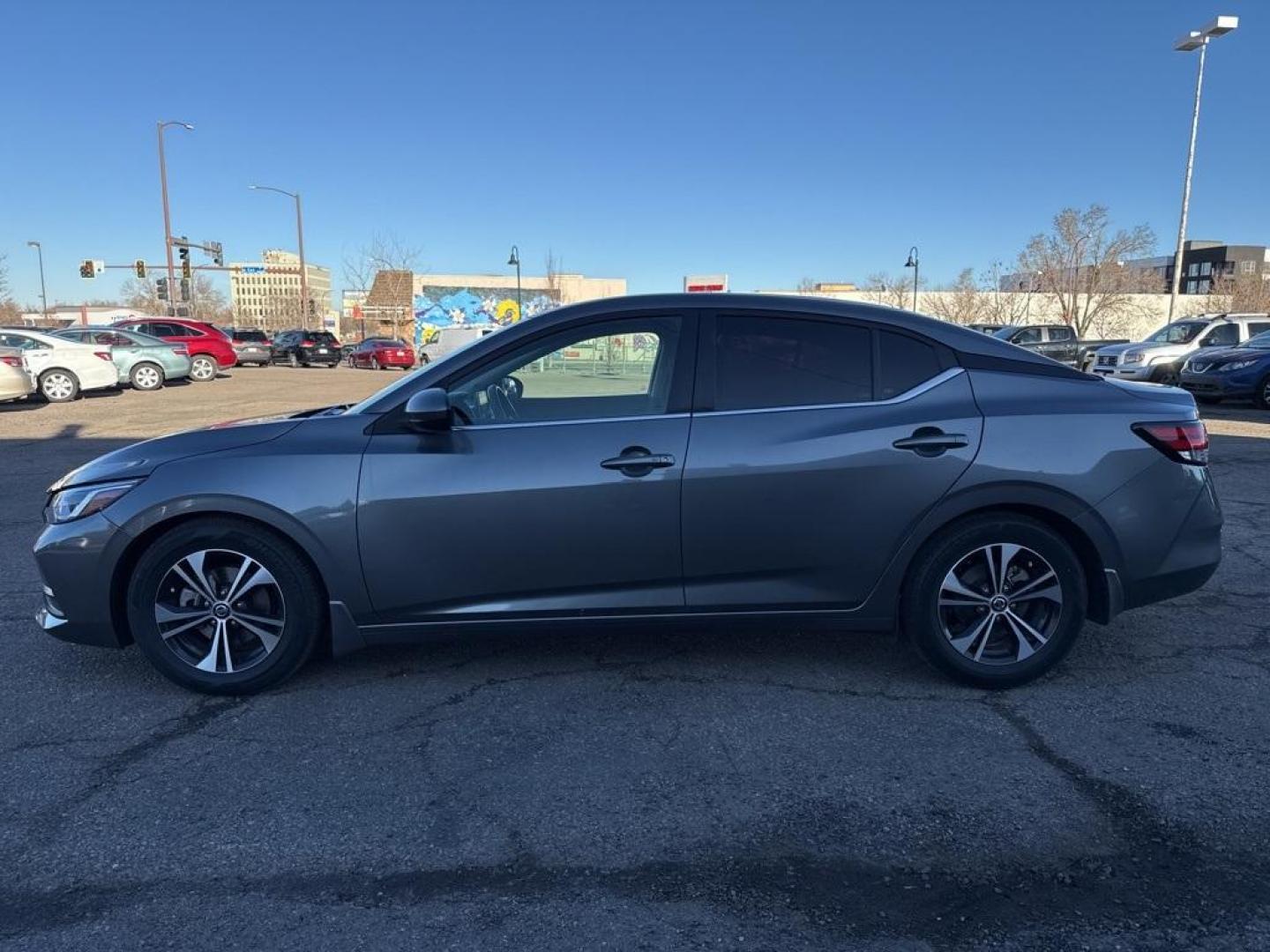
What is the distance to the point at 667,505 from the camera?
3.48 meters

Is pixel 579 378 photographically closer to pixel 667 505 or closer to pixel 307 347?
pixel 667 505

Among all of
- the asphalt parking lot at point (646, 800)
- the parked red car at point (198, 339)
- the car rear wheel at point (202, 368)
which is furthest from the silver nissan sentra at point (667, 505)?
the parked red car at point (198, 339)

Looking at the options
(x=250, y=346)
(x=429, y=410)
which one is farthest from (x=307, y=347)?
(x=429, y=410)

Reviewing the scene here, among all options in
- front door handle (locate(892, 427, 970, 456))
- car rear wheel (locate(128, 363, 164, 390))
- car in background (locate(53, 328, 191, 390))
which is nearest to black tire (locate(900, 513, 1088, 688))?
front door handle (locate(892, 427, 970, 456))

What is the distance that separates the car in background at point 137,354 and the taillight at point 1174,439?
22123 mm

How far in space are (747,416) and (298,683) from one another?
230 cm

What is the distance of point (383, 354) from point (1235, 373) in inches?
1182

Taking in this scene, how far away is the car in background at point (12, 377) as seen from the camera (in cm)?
1530

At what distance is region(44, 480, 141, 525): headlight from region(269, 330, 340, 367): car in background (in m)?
36.3

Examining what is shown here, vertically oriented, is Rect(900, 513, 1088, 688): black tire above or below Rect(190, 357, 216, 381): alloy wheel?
below

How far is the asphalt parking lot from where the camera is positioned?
229 cm

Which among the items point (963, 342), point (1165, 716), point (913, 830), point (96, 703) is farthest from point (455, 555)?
point (1165, 716)

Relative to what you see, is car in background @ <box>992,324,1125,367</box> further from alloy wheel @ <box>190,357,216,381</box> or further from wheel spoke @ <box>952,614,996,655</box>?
wheel spoke @ <box>952,614,996,655</box>

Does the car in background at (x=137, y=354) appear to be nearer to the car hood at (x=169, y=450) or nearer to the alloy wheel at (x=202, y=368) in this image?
the alloy wheel at (x=202, y=368)
